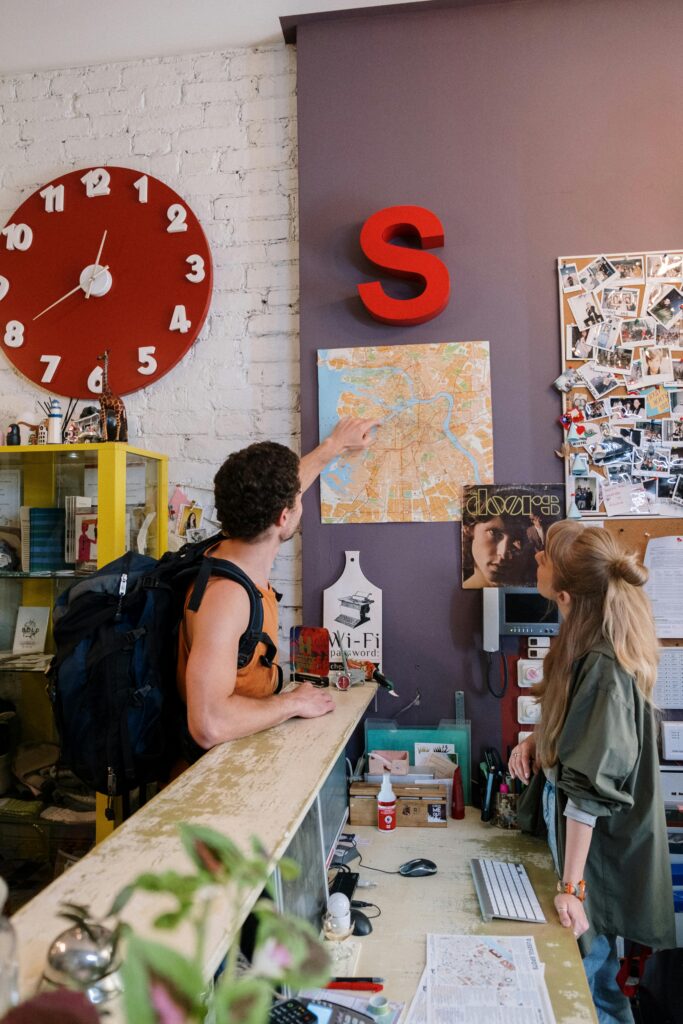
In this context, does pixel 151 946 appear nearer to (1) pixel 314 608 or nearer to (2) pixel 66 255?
(1) pixel 314 608

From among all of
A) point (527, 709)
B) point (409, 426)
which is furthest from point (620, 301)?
point (527, 709)

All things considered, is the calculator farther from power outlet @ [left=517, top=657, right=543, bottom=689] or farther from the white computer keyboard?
power outlet @ [left=517, top=657, right=543, bottom=689]

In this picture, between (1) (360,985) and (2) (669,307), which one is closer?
(1) (360,985)

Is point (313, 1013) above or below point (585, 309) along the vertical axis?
below

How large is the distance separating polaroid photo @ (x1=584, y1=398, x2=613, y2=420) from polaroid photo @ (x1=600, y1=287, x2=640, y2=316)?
1.00ft

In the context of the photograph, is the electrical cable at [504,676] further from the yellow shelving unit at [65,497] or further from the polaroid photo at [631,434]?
the yellow shelving unit at [65,497]

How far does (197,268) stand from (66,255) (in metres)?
0.55

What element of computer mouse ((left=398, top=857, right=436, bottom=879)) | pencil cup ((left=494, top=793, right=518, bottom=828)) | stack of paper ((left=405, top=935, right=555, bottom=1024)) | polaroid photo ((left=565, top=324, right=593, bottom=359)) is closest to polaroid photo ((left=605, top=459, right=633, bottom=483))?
polaroid photo ((left=565, top=324, right=593, bottom=359))

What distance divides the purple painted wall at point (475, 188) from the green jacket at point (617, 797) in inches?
30.5

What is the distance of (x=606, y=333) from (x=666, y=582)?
859mm

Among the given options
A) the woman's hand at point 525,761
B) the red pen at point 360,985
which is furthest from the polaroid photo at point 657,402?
the red pen at point 360,985

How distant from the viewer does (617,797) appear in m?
1.58

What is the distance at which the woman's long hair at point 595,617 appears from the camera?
171cm

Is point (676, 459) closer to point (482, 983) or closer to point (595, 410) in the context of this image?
point (595, 410)
